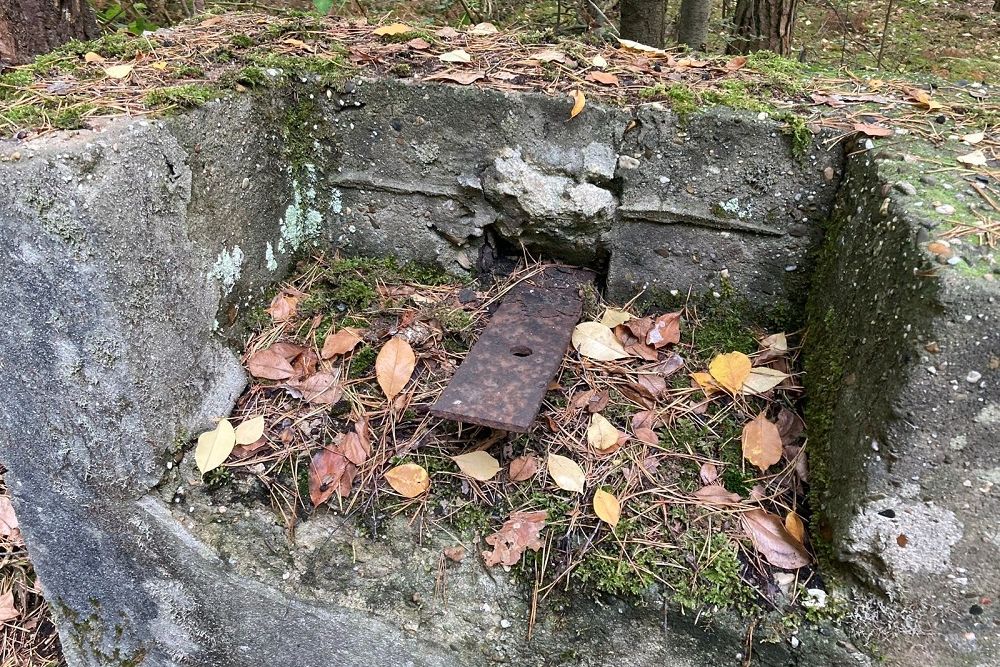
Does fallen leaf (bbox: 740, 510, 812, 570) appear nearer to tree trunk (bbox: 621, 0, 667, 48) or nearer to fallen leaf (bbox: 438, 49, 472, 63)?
fallen leaf (bbox: 438, 49, 472, 63)

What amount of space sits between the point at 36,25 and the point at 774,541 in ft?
10.3

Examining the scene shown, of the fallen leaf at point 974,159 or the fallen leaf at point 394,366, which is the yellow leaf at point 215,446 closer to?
the fallen leaf at point 394,366

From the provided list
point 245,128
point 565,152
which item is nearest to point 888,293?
point 565,152

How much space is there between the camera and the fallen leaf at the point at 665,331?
193 centimetres

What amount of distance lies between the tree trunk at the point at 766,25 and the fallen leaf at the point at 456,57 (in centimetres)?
211

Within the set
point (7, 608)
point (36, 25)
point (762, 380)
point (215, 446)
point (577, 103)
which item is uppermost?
point (36, 25)

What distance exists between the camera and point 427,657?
61.5 inches

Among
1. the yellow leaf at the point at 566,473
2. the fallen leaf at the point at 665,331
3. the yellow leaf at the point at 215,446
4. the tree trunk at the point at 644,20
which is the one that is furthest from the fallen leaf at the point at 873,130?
the tree trunk at the point at 644,20

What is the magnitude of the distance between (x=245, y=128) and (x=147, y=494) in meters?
1.01

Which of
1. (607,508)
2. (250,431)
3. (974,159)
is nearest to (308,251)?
(250,431)

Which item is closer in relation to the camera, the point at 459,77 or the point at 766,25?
the point at 459,77

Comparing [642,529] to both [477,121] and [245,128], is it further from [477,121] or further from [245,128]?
[245,128]

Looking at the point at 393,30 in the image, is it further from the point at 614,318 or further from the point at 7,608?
the point at 7,608

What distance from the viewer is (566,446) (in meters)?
1.71
